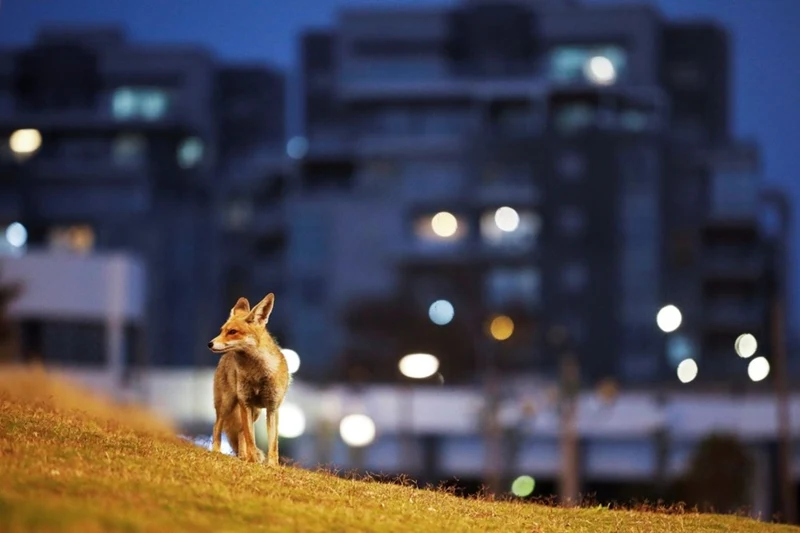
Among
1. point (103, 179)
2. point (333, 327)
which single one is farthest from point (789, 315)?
point (103, 179)

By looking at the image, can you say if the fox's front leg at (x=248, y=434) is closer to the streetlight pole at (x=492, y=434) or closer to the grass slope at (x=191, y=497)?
the grass slope at (x=191, y=497)

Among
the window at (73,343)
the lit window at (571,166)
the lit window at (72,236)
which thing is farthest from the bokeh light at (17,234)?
the window at (73,343)

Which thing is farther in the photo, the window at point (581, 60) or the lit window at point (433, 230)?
the window at point (581, 60)

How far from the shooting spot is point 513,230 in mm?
117312

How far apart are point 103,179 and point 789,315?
61.7m

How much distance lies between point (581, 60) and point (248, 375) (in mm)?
111036

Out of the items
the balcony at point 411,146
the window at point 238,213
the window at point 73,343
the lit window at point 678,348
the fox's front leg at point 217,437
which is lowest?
the lit window at point 678,348

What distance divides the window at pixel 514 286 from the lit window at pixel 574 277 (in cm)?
177

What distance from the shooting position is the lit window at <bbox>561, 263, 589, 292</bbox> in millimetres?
115875

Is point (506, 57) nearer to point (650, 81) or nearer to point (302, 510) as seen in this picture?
point (650, 81)

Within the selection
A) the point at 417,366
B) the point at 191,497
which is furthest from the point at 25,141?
the point at 191,497

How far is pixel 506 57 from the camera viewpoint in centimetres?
12744

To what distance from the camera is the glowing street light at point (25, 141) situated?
129 m

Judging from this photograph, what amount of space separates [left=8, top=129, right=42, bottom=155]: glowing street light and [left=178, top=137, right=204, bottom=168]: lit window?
11.3m
